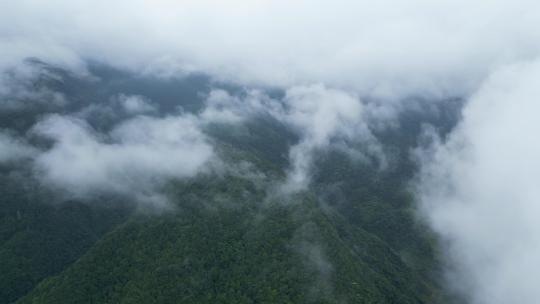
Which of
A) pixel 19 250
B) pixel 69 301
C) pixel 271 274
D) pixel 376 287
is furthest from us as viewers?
pixel 19 250

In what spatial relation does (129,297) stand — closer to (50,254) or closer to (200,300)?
(200,300)

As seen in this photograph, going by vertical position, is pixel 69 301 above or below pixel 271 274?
below

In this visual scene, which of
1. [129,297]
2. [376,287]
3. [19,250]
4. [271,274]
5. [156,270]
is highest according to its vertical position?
[376,287]

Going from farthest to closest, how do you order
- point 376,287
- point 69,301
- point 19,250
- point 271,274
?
point 19,250
point 376,287
point 271,274
point 69,301

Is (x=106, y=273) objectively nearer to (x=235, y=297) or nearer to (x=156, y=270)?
(x=156, y=270)

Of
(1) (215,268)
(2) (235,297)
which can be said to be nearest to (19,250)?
(1) (215,268)

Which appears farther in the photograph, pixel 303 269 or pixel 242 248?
pixel 242 248

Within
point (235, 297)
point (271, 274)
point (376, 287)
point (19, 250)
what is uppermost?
point (376, 287)

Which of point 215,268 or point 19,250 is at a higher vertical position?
point 215,268

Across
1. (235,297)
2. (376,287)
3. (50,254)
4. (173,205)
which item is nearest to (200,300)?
(235,297)
